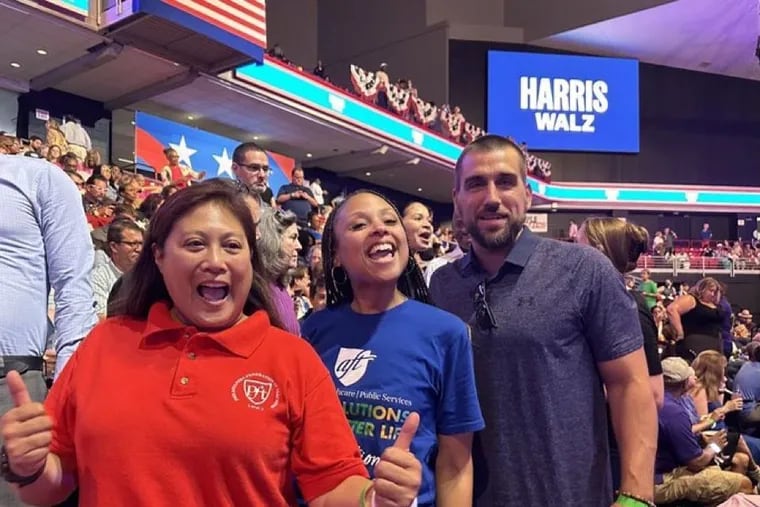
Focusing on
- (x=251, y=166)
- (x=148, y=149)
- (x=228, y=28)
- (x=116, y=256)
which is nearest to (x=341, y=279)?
(x=251, y=166)

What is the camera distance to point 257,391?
1.27 meters

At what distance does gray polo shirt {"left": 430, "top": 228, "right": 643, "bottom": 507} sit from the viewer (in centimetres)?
174

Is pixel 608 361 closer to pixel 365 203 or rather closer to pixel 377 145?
pixel 365 203

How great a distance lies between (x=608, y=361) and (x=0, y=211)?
1.62m

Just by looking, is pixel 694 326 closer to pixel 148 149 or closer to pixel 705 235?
pixel 148 149

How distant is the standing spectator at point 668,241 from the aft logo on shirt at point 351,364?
22.4m

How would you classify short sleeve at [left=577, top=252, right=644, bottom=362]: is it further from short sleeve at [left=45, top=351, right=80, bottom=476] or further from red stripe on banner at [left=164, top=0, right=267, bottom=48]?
red stripe on banner at [left=164, top=0, right=267, bottom=48]

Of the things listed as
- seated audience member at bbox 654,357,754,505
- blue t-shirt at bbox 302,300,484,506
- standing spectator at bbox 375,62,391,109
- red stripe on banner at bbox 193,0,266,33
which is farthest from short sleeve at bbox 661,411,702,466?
standing spectator at bbox 375,62,391,109

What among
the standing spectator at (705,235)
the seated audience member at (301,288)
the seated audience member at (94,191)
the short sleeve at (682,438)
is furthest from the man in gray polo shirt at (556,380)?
the standing spectator at (705,235)

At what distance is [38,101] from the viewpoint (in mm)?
10859

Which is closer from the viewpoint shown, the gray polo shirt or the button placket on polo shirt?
the button placket on polo shirt

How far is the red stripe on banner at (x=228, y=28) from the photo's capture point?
29.8ft

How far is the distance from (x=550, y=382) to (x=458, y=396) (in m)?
0.28

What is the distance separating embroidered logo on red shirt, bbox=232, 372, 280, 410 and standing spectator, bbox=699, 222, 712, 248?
26123 mm
